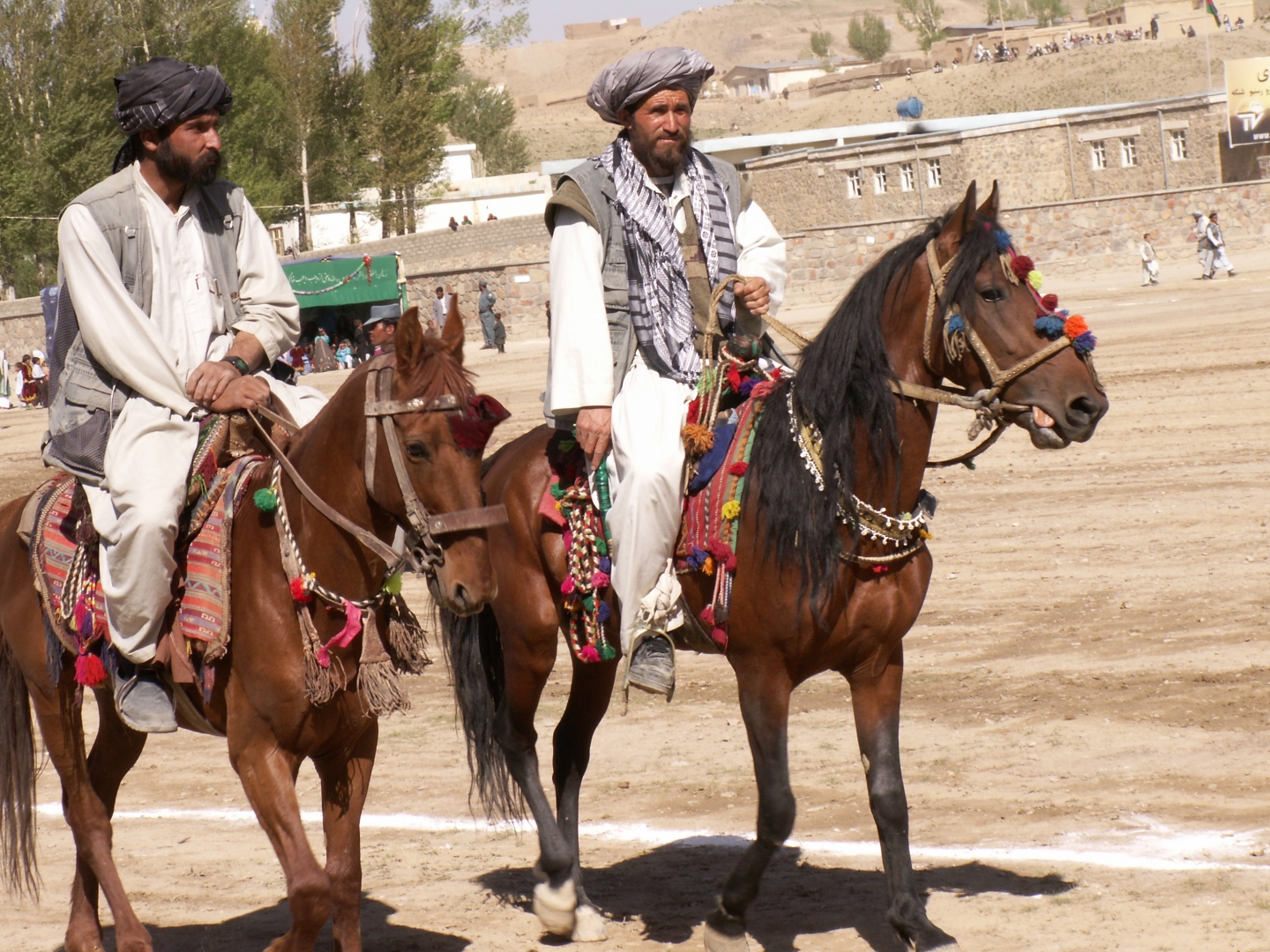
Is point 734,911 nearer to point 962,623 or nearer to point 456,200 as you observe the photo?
point 962,623

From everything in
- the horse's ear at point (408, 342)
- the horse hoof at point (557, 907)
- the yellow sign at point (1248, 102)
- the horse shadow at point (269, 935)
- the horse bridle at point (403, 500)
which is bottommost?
the horse shadow at point (269, 935)

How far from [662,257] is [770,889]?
2.49 meters

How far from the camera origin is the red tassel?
4.83 metres

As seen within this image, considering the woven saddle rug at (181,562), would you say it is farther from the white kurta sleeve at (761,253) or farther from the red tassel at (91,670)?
the white kurta sleeve at (761,253)

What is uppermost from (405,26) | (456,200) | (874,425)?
(405,26)

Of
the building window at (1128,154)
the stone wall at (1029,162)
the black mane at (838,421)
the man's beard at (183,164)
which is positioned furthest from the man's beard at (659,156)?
the building window at (1128,154)

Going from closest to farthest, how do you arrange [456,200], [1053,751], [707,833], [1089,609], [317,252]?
[707,833] → [1053,751] → [1089,609] → [317,252] → [456,200]

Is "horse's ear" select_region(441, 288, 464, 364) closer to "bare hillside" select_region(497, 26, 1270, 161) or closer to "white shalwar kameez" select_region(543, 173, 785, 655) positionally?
"white shalwar kameez" select_region(543, 173, 785, 655)

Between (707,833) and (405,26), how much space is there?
187 ft

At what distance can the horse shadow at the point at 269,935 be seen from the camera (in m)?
5.47

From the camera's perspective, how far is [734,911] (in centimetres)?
511

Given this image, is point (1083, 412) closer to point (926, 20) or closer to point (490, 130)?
point (490, 130)

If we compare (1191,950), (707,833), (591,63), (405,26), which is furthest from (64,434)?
(591,63)

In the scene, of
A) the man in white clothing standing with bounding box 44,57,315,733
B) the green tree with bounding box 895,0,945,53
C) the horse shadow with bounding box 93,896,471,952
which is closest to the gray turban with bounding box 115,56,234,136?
the man in white clothing standing with bounding box 44,57,315,733
